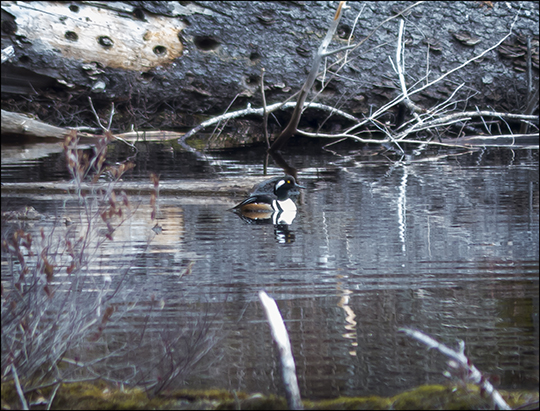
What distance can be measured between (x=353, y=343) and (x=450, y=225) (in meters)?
3.02

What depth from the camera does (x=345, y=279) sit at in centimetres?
402

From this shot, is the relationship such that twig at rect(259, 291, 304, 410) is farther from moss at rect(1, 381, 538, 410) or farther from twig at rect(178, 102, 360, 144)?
twig at rect(178, 102, 360, 144)

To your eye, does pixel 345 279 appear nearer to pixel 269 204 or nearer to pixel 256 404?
pixel 256 404

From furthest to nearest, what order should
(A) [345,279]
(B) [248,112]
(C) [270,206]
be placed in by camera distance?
1. (B) [248,112]
2. (C) [270,206]
3. (A) [345,279]

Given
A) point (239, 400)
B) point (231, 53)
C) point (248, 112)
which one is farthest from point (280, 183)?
point (231, 53)

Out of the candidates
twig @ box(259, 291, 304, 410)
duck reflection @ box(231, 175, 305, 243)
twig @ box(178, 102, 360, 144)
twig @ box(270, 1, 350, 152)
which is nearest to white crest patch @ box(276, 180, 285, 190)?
duck reflection @ box(231, 175, 305, 243)

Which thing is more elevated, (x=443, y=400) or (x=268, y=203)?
(x=268, y=203)

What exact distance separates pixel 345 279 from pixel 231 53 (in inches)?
357

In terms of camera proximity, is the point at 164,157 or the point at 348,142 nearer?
the point at 164,157

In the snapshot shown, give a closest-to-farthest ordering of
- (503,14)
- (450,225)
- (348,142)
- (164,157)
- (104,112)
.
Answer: (450,225) → (164,157) → (503,14) → (104,112) → (348,142)

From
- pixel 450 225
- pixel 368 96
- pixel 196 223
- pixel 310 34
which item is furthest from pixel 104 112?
pixel 450 225

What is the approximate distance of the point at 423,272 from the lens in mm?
4156

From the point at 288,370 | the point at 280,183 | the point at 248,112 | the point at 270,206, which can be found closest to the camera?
the point at 288,370

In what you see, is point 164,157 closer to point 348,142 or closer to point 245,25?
point 245,25
